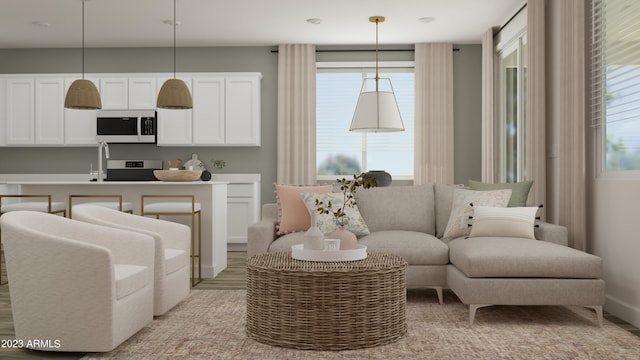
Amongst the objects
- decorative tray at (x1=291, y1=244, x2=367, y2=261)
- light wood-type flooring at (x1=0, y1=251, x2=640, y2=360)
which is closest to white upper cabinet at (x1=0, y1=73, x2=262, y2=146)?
light wood-type flooring at (x1=0, y1=251, x2=640, y2=360)

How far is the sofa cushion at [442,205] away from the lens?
4648 millimetres

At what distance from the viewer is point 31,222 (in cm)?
309

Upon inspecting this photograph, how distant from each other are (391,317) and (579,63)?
239 centimetres

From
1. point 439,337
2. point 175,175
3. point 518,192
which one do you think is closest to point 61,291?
point 439,337

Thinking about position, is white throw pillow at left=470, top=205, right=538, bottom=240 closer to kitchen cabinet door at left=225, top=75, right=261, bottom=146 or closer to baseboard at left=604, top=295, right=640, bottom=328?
baseboard at left=604, top=295, right=640, bottom=328

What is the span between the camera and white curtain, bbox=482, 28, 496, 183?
655cm

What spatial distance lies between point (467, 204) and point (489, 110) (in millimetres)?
2579

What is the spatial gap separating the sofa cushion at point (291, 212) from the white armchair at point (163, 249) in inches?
31.3

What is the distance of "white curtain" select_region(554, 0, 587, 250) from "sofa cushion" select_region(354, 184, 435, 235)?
1019mm

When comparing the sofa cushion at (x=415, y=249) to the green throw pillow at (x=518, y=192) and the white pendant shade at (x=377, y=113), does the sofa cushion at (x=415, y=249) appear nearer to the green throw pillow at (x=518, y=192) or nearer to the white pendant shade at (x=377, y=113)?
the green throw pillow at (x=518, y=192)

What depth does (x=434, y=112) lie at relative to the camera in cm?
735

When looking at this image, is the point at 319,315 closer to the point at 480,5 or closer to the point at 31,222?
the point at 31,222

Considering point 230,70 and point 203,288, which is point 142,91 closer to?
point 230,70

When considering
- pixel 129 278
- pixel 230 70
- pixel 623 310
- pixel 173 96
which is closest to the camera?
pixel 129 278
